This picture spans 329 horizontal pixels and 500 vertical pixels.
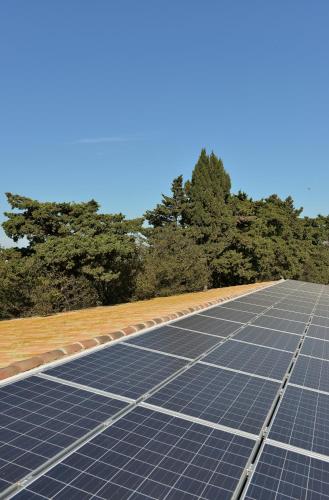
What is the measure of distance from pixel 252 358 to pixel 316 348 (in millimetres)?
3002

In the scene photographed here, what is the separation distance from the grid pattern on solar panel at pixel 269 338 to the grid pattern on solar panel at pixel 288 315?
382cm

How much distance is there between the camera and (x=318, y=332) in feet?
44.4

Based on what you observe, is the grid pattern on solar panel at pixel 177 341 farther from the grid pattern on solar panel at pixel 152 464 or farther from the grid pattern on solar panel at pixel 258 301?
the grid pattern on solar panel at pixel 258 301

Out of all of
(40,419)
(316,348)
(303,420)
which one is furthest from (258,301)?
(40,419)

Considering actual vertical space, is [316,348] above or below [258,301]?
below

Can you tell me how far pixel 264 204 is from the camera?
56.8m

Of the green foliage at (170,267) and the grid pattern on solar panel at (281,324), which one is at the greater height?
the green foliage at (170,267)

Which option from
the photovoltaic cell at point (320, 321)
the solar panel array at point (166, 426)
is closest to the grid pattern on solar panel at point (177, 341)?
the solar panel array at point (166, 426)

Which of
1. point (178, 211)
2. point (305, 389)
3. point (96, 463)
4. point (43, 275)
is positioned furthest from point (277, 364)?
point (178, 211)

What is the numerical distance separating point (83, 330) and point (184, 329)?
4068mm

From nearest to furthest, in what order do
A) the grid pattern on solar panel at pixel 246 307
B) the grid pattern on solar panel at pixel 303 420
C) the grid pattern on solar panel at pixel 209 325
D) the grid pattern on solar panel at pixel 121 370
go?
1. the grid pattern on solar panel at pixel 303 420
2. the grid pattern on solar panel at pixel 121 370
3. the grid pattern on solar panel at pixel 209 325
4. the grid pattern on solar panel at pixel 246 307

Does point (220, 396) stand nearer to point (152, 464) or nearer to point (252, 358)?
point (152, 464)

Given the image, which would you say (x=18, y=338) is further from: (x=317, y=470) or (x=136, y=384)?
(x=317, y=470)

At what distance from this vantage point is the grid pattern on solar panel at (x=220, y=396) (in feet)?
19.1
